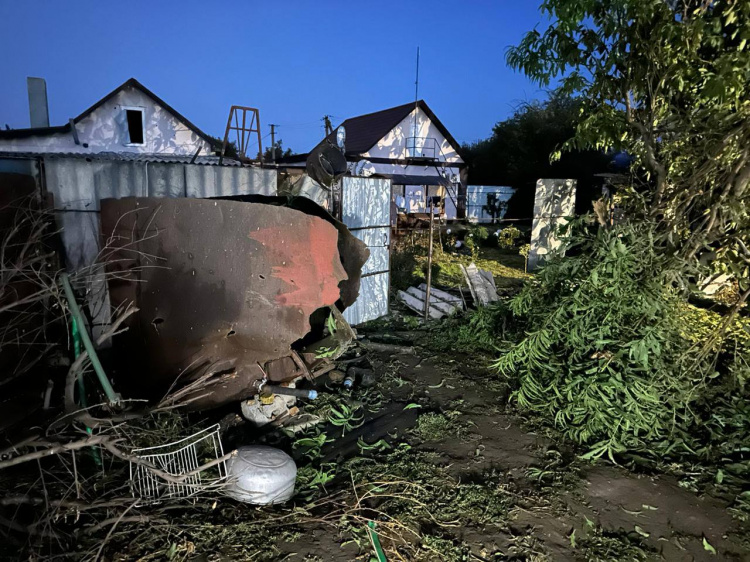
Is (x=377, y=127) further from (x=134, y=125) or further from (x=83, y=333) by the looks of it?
(x=83, y=333)

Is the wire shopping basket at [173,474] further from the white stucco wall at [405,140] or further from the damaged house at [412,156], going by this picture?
the white stucco wall at [405,140]

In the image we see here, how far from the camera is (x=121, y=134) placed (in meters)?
16.7

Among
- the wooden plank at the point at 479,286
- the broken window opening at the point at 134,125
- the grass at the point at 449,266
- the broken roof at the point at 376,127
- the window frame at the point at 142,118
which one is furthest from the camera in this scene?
the broken roof at the point at 376,127

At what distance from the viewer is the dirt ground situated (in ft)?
9.20

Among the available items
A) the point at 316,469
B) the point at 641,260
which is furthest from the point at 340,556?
the point at 641,260

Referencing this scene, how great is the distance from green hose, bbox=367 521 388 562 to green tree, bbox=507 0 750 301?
374 centimetres

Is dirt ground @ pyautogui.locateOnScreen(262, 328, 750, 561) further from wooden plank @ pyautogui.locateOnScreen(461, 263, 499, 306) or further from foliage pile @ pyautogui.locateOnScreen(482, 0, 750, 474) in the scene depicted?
wooden plank @ pyautogui.locateOnScreen(461, 263, 499, 306)

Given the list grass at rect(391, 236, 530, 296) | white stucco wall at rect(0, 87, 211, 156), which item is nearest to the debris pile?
grass at rect(391, 236, 530, 296)

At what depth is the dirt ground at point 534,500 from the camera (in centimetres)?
280

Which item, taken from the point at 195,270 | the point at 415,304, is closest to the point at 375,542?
the point at 195,270

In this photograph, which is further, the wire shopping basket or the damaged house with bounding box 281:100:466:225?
the damaged house with bounding box 281:100:466:225

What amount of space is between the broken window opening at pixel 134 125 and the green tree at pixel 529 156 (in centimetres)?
1710

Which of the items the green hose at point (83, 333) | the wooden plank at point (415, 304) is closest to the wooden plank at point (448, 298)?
the wooden plank at point (415, 304)

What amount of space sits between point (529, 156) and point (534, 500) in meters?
25.5
